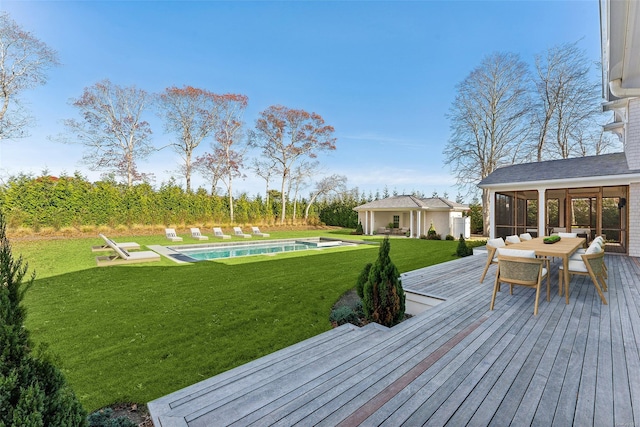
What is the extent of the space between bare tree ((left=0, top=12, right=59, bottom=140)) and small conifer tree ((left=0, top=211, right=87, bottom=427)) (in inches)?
865

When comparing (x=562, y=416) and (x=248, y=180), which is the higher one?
(x=248, y=180)

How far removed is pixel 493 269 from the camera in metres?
7.12

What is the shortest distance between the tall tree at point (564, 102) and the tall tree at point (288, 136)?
17.1m

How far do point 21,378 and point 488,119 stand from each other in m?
23.4

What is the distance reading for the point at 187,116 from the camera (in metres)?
24.3

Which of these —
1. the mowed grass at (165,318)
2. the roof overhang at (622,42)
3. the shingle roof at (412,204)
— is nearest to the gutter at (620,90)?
the roof overhang at (622,42)

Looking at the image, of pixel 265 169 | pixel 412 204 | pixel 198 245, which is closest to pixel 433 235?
pixel 412 204

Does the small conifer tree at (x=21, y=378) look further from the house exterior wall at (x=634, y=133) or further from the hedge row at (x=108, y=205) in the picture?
the hedge row at (x=108, y=205)

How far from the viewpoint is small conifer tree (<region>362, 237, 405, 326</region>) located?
3973 millimetres

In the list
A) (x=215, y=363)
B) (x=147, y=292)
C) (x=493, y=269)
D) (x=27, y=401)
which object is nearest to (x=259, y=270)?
(x=147, y=292)

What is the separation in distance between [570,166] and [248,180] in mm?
24066

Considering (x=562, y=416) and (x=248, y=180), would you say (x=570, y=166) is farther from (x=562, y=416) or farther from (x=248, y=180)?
(x=248, y=180)

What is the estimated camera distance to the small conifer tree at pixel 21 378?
4.30 feet

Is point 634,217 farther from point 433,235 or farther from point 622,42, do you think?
point 433,235
